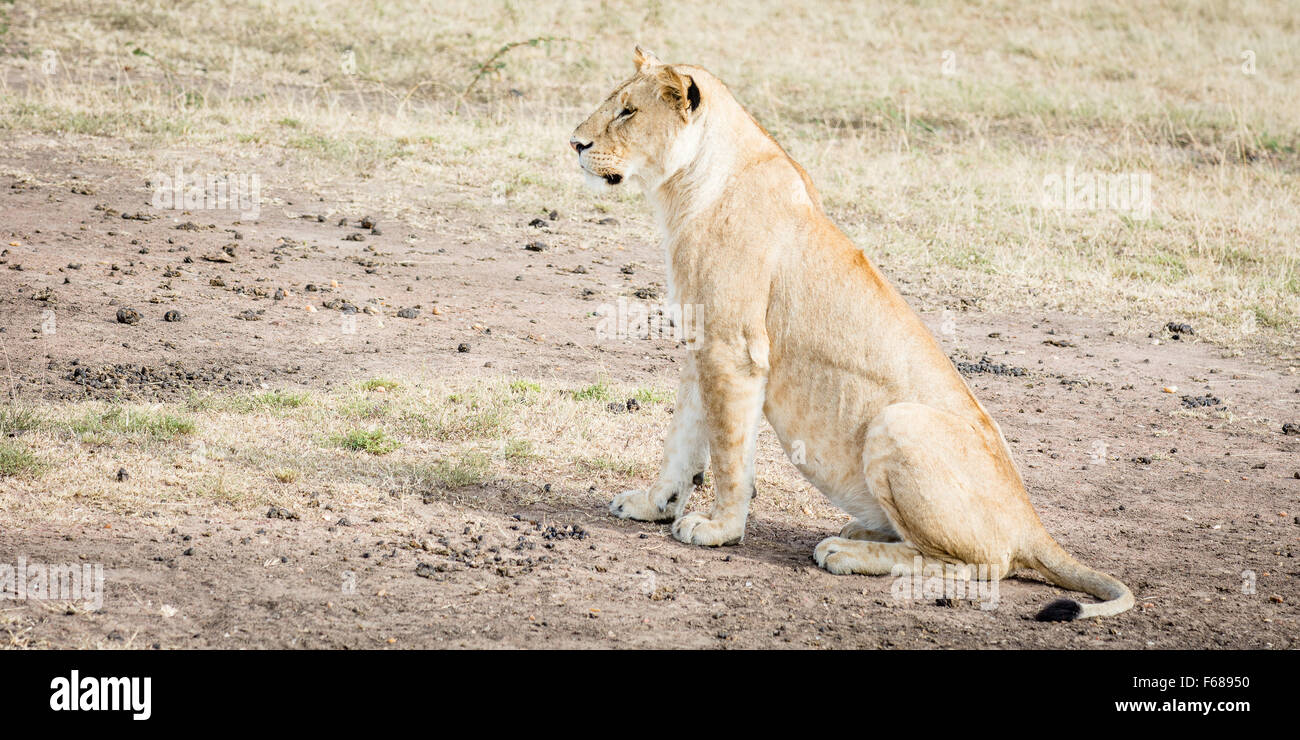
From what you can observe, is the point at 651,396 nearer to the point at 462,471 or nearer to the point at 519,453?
the point at 519,453

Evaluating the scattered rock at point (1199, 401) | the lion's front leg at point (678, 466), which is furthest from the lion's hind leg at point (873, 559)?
the scattered rock at point (1199, 401)

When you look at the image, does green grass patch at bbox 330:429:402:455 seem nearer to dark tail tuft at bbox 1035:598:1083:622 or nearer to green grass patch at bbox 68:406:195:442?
green grass patch at bbox 68:406:195:442

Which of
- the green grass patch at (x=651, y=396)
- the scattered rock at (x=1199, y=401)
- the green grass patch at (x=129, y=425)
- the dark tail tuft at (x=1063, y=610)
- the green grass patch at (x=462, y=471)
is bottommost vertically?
the dark tail tuft at (x=1063, y=610)

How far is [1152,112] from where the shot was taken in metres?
17.6

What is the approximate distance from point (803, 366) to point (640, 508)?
45.0 inches

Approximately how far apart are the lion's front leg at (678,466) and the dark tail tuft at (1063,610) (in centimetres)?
170

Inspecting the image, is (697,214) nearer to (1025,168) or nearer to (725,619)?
(725,619)

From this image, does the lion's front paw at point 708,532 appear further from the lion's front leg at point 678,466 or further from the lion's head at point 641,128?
the lion's head at point 641,128

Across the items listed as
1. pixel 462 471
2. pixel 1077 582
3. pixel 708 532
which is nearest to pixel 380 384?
pixel 462 471

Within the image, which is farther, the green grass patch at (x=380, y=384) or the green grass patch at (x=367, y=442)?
the green grass patch at (x=380, y=384)

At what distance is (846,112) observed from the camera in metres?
16.9

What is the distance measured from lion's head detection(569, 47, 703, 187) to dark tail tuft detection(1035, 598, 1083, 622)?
8.14ft

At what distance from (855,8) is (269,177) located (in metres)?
14.6

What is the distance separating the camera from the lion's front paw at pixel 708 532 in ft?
19.0
